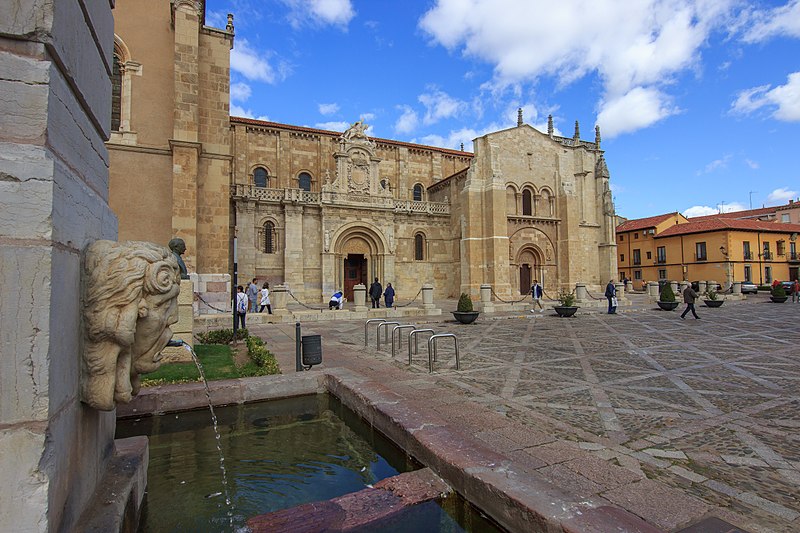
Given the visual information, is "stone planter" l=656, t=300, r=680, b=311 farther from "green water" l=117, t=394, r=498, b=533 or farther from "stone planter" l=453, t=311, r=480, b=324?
"green water" l=117, t=394, r=498, b=533

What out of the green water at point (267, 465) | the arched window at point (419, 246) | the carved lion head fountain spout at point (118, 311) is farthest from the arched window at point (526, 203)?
the carved lion head fountain spout at point (118, 311)

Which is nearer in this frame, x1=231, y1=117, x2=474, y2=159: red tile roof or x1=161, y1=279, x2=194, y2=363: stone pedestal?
x1=161, y1=279, x2=194, y2=363: stone pedestal

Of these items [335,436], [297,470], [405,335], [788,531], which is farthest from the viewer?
[405,335]

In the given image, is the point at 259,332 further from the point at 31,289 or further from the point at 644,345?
the point at 31,289

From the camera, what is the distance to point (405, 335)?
1197 centimetres

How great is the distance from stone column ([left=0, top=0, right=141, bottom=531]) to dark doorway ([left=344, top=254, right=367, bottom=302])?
25.5 meters

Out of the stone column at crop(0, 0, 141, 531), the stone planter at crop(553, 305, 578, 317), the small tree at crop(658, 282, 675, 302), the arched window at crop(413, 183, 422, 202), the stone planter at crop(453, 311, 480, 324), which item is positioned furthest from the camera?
the arched window at crop(413, 183, 422, 202)

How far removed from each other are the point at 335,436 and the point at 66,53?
3701 mm

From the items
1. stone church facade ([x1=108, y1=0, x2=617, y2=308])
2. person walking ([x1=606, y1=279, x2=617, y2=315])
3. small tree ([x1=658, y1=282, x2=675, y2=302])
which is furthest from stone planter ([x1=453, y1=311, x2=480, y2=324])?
small tree ([x1=658, y1=282, x2=675, y2=302])

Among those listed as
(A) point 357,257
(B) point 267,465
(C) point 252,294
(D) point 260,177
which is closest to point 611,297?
(A) point 357,257

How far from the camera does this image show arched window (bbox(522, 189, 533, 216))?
31.0m

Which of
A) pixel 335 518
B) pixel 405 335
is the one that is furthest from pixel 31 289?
pixel 405 335

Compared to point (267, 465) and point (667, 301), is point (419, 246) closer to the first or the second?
point (667, 301)

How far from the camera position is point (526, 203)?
3122 cm
